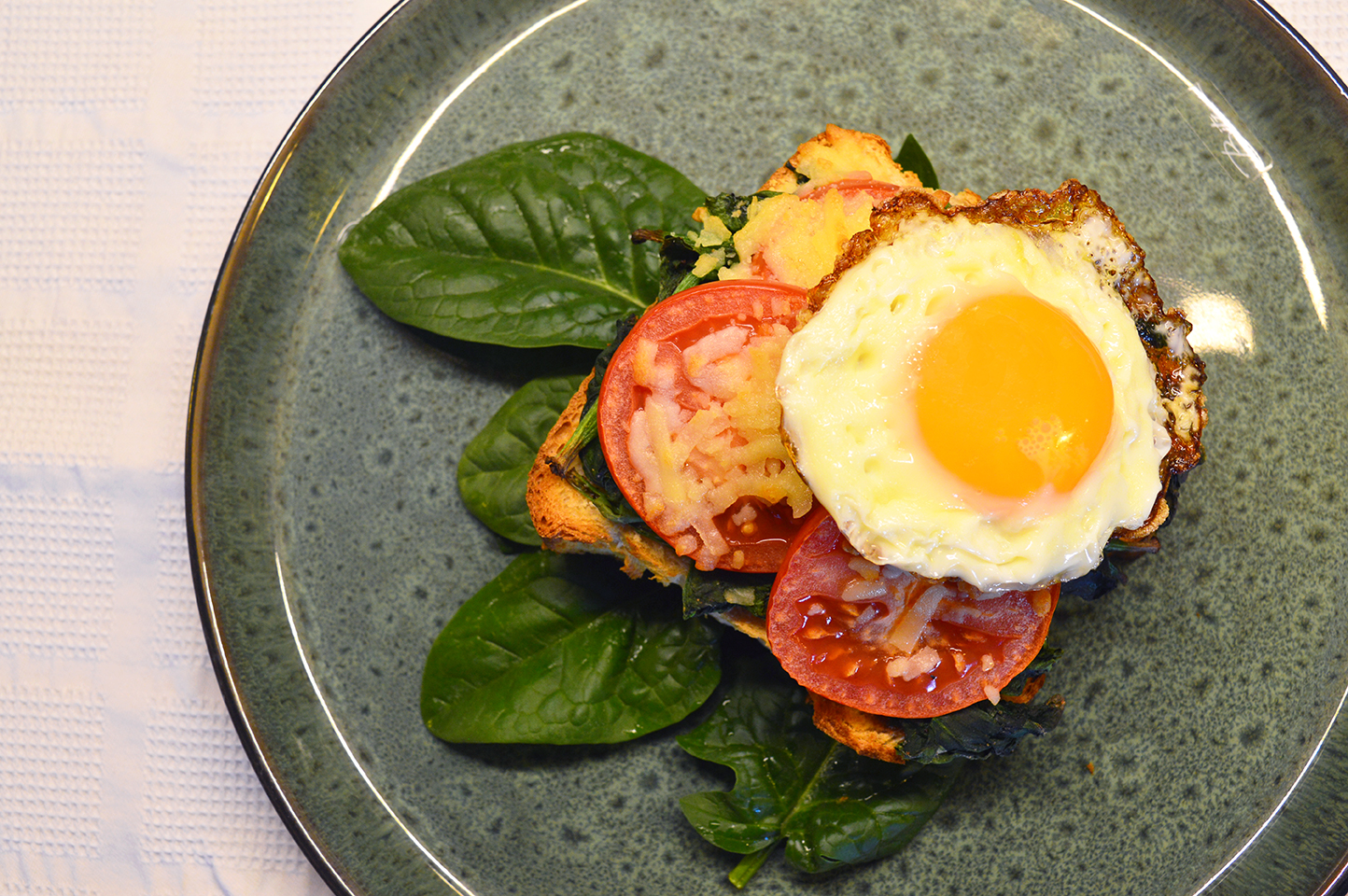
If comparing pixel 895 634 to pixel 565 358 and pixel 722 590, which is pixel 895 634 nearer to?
pixel 722 590

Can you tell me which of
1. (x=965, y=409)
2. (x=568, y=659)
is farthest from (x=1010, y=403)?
(x=568, y=659)

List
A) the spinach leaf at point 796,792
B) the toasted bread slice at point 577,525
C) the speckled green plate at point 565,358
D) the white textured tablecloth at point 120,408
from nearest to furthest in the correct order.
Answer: the toasted bread slice at point 577,525
the spinach leaf at point 796,792
the speckled green plate at point 565,358
the white textured tablecloth at point 120,408

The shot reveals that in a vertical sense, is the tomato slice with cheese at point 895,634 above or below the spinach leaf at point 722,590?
above

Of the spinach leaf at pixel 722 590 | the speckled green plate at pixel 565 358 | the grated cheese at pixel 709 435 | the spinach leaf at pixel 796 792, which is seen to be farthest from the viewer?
the speckled green plate at pixel 565 358

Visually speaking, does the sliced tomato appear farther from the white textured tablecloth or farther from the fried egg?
the white textured tablecloth

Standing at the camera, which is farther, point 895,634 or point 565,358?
point 565,358

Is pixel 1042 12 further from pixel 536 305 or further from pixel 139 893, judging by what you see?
pixel 139 893

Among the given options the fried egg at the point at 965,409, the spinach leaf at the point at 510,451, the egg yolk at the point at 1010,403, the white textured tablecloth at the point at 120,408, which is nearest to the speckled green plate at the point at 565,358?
the spinach leaf at the point at 510,451

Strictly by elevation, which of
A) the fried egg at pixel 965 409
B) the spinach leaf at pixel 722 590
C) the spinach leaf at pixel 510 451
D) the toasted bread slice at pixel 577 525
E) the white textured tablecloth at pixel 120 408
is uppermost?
the fried egg at pixel 965 409

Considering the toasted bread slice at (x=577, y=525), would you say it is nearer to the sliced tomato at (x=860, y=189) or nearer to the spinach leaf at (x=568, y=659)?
the spinach leaf at (x=568, y=659)
